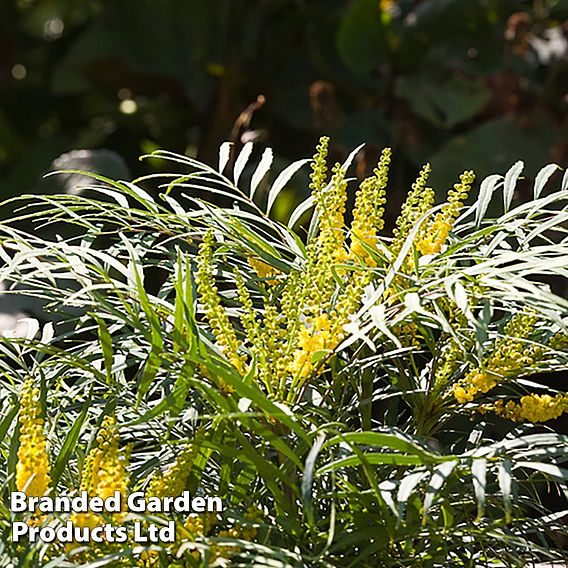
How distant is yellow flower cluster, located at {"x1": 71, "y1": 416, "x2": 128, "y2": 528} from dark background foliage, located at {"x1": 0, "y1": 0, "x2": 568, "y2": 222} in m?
1.16

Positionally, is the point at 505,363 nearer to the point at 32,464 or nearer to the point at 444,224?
the point at 444,224

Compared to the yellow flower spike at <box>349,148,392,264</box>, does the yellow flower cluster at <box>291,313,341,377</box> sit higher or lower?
lower

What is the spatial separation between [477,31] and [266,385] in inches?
62.1

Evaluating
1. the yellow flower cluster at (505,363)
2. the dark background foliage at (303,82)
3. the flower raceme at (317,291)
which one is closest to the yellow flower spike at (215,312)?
the flower raceme at (317,291)

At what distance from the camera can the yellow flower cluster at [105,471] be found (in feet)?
1.35

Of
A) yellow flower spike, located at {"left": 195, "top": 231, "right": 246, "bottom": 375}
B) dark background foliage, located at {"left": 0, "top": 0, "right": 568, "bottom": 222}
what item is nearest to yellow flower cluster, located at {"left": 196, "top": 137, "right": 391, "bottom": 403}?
yellow flower spike, located at {"left": 195, "top": 231, "right": 246, "bottom": 375}

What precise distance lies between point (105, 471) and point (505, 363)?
7.5 inches

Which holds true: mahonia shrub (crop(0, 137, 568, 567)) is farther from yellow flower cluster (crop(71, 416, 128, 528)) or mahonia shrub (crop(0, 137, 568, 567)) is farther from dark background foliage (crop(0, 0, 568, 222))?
dark background foliage (crop(0, 0, 568, 222))

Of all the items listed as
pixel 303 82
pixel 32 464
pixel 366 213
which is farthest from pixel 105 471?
pixel 303 82

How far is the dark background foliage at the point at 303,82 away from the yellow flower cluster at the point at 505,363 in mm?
1096

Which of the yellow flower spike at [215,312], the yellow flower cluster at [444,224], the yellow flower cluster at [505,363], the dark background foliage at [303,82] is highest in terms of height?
the dark background foliage at [303,82]

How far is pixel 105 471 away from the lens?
424 mm

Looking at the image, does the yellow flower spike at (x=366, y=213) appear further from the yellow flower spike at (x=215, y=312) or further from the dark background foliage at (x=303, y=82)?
the dark background foliage at (x=303, y=82)

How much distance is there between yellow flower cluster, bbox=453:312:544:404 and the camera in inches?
18.2
